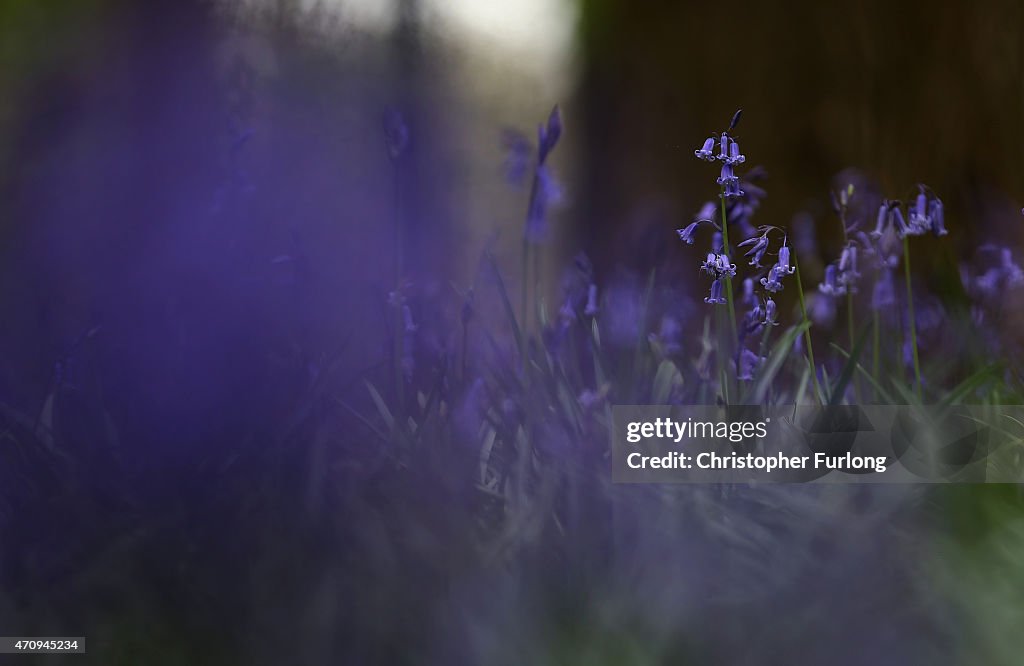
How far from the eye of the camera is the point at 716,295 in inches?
36.2

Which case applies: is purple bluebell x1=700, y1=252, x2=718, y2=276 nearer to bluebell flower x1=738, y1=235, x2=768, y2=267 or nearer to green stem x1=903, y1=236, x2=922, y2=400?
bluebell flower x1=738, y1=235, x2=768, y2=267

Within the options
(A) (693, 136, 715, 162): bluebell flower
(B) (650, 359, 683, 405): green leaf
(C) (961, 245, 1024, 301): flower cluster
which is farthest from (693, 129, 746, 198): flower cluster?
(C) (961, 245, 1024, 301): flower cluster

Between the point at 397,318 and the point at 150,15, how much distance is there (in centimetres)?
51

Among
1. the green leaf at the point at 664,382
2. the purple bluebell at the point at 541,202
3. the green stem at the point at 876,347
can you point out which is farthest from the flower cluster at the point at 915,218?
the purple bluebell at the point at 541,202

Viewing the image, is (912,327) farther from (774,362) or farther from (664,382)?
(664,382)

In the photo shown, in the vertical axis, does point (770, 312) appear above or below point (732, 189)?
below

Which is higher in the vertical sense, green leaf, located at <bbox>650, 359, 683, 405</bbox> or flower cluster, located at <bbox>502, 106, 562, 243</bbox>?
flower cluster, located at <bbox>502, 106, 562, 243</bbox>

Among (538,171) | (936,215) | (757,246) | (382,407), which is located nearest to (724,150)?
(757,246)

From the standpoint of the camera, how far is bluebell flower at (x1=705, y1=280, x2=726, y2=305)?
2.99 feet

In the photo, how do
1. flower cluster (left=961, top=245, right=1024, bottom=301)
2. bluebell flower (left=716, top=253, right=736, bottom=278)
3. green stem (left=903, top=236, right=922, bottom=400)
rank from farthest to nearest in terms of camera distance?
flower cluster (left=961, top=245, right=1024, bottom=301) < green stem (left=903, top=236, right=922, bottom=400) < bluebell flower (left=716, top=253, right=736, bottom=278)

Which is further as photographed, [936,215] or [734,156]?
[936,215]

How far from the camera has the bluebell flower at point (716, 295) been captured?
913 millimetres

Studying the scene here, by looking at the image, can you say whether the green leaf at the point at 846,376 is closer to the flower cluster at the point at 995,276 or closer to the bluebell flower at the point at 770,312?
the bluebell flower at the point at 770,312

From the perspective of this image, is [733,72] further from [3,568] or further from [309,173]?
[3,568]
